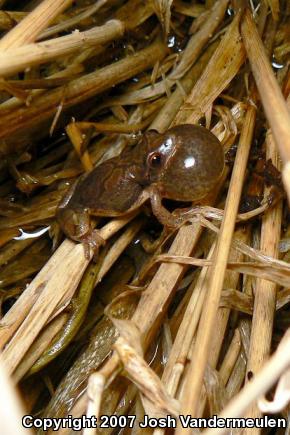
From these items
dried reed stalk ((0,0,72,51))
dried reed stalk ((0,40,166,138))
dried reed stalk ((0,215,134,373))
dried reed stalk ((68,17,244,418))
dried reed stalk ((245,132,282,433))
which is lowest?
dried reed stalk ((245,132,282,433))

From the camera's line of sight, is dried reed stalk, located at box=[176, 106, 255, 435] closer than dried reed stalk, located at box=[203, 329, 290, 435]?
No

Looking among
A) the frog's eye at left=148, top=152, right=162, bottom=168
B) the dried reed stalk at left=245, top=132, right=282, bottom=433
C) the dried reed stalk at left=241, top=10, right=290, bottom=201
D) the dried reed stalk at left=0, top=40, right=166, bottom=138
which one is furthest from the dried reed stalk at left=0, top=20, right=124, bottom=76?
the dried reed stalk at left=245, top=132, right=282, bottom=433

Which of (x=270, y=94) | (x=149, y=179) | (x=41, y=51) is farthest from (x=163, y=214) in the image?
(x=41, y=51)

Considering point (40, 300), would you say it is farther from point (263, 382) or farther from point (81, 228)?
point (263, 382)

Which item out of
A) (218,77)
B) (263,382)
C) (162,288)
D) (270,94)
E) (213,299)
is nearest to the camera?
(263,382)

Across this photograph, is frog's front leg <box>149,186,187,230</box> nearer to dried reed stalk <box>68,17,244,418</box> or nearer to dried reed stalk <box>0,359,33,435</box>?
dried reed stalk <box>68,17,244,418</box>

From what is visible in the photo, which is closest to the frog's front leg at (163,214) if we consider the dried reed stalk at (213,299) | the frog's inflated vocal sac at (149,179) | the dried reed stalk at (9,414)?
the frog's inflated vocal sac at (149,179)
